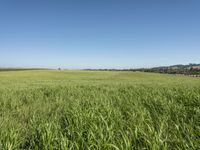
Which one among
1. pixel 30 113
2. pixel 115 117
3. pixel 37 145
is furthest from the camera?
pixel 30 113

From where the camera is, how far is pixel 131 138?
4.52m

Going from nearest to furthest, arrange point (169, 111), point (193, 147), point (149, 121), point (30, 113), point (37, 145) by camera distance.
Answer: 1. point (193, 147)
2. point (37, 145)
3. point (149, 121)
4. point (169, 111)
5. point (30, 113)

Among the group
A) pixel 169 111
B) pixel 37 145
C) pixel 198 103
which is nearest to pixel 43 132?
pixel 37 145

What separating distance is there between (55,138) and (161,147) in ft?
6.64

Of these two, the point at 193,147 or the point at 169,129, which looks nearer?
the point at 193,147

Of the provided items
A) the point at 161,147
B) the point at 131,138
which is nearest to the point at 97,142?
the point at 131,138

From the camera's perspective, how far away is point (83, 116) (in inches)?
235

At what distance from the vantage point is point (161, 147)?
391 cm

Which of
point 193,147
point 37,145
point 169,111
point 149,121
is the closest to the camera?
point 193,147

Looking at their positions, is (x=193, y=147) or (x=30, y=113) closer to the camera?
(x=193, y=147)

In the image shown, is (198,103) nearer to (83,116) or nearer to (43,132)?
(83,116)

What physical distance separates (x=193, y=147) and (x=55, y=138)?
2.56 metres

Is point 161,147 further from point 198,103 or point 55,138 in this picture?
point 198,103

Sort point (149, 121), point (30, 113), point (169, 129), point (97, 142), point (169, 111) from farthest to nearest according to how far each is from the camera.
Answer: point (30, 113)
point (169, 111)
point (149, 121)
point (169, 129)
point (97, 142)
